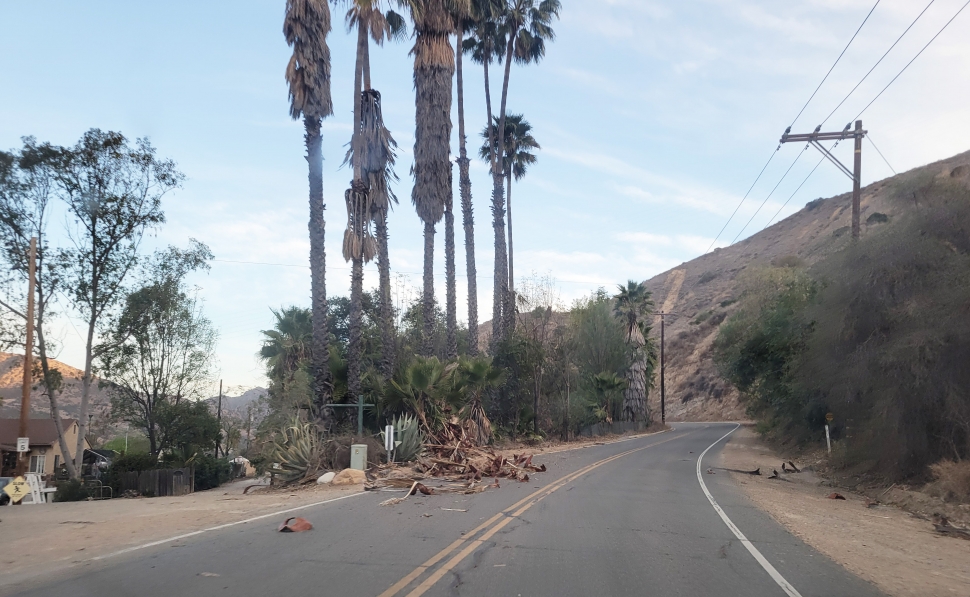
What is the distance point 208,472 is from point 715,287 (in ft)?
322

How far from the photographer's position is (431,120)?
3184 centimetres

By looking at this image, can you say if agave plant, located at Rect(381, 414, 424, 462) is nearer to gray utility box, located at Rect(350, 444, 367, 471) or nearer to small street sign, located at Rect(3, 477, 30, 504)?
gray utility box, located at Rect(350, 444, 367, 471)

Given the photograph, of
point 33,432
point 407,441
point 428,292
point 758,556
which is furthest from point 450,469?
point 33,432

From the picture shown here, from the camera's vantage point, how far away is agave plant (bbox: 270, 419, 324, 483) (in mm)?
20119

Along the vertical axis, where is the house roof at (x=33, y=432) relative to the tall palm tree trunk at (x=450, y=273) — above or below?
below

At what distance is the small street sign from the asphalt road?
36.3 ft

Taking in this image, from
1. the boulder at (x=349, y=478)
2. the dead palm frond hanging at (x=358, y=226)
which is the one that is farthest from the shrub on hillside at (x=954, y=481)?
the dead palm frond hanging at (x=358, y=226)

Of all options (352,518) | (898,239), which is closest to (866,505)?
(898,239)

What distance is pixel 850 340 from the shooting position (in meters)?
19.4

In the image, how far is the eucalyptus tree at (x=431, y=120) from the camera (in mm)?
31344

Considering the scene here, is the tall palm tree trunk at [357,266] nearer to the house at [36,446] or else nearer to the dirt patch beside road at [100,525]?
the dirt patch beside road at [100,525]

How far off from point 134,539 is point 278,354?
3531 centimetres

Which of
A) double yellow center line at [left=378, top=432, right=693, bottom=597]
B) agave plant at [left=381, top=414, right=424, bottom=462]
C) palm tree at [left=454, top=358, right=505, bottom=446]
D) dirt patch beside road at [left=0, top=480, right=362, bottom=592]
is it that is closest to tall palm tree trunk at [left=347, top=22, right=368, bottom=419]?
agave plant at [left=381, top=414, right=424, bottom=462]

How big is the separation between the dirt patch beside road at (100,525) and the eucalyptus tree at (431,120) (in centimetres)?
1601
